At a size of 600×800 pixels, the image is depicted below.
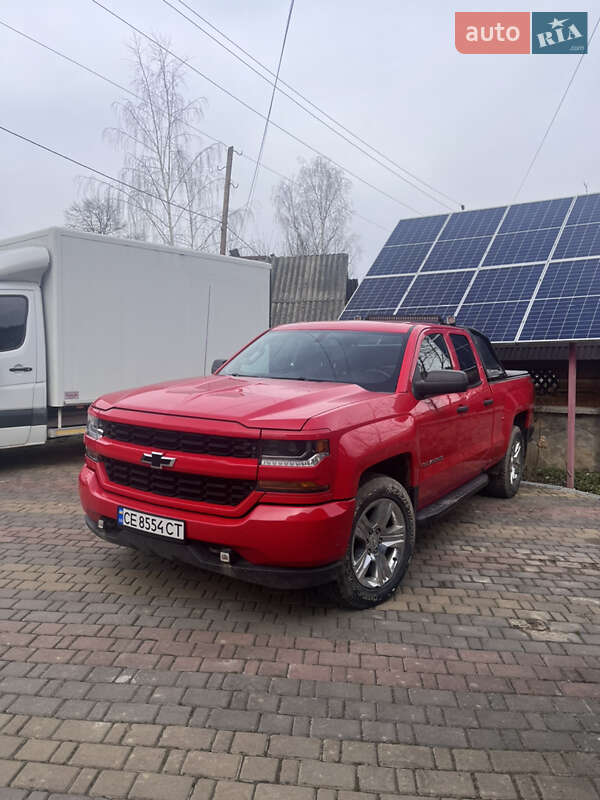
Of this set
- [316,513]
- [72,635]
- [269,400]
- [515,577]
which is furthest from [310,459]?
[515,577]

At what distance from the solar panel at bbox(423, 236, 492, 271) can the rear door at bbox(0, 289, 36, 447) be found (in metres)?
6.18

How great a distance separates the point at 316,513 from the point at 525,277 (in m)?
6.76

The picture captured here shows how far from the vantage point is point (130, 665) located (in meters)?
3.12

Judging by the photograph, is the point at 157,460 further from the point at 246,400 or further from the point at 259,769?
the point at 259,769

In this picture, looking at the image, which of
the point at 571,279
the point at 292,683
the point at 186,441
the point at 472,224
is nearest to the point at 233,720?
the point at 292,683

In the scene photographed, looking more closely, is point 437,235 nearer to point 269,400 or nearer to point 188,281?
point 188,281

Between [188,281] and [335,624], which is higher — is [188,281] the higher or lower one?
the higher one

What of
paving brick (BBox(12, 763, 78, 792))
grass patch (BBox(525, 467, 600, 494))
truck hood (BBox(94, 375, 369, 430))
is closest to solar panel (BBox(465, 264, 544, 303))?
grass patch (BBox(525, 467, 600, 494))

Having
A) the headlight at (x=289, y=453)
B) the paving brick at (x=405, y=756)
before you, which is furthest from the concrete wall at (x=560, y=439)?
the paving brick at (x=405, y=756)

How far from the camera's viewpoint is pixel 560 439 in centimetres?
958

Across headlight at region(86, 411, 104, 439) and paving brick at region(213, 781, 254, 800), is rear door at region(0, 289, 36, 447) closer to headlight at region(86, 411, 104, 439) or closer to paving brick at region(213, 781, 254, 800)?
headlight at region(86, 411, 104, 439)

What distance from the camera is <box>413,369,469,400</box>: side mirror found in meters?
4.32

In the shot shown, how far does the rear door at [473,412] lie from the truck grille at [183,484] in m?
2.38

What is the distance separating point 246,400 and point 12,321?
17.7 feet
